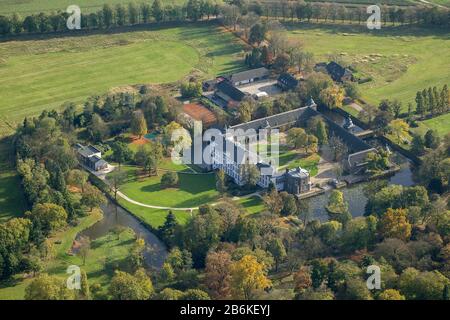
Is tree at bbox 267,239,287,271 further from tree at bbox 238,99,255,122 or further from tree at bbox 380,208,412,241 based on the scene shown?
tree at bbox 238,99,255,122

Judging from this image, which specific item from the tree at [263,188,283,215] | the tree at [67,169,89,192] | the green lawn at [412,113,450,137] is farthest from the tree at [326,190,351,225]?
the tree at [67,169,89,192]

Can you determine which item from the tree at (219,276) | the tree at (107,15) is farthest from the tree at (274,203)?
the tree at (107,15)

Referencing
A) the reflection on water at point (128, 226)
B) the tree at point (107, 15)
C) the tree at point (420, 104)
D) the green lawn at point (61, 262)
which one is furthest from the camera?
the tree at point (107, 15)

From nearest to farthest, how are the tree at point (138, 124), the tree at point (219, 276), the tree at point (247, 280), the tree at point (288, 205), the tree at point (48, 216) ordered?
the tree at point (247, 280) < the tree at point (219, 276) < the tree at point (48, 216) < the tree at point (288, 205) < the tree at point (138, 124)

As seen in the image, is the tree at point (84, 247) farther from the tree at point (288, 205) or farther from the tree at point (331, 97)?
the tree at point (331, 97)

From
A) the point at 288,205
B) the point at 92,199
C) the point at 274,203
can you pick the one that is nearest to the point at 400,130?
the point at 288,205

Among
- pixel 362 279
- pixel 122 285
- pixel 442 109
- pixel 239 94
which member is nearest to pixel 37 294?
pixel 122 285

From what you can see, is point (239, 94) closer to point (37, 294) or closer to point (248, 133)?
point (248, 133)
